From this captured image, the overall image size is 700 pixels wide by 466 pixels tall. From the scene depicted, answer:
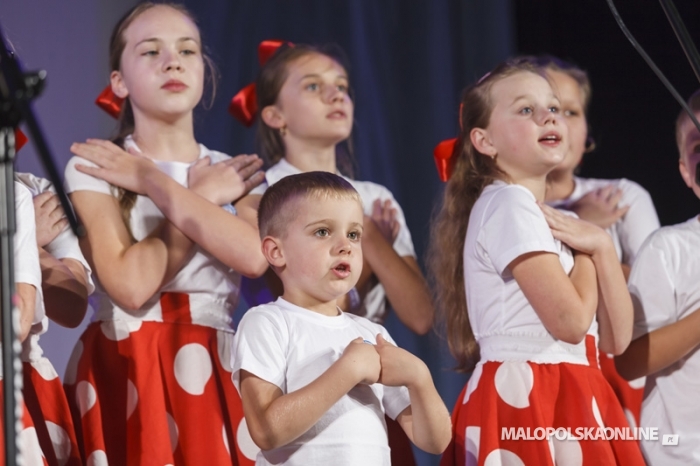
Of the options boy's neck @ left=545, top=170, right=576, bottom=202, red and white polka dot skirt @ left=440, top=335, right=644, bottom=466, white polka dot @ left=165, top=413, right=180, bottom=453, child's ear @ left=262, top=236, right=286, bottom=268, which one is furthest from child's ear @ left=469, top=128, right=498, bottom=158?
white polka dot @ left=165, top=413, right=180, bottom=453

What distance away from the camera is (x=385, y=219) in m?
2.55

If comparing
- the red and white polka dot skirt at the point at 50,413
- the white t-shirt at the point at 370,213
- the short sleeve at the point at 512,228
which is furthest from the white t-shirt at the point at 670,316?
the red and white polka dot skirt at the point at 50,413

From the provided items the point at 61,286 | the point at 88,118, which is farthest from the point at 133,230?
the point at 88,118

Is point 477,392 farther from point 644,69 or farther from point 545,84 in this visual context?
point 644,69

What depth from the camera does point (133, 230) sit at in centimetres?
210

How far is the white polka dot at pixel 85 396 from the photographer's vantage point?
6.23 feet

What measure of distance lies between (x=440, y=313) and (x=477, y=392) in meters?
Result: 0.46

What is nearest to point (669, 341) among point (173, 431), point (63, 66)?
point (173, 431)

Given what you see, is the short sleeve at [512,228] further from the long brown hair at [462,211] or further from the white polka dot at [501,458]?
the white polka dot at [501,458]

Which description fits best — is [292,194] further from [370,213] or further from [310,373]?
[370,213]

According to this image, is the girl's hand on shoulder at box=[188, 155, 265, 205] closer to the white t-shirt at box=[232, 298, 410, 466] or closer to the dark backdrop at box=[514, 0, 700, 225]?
the white t-shirt at box=[232, 298, 410, 466]

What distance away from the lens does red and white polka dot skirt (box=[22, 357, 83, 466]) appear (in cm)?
176

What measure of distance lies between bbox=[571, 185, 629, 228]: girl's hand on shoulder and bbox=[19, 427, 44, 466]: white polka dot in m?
1.62

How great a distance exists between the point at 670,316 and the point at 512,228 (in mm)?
495
